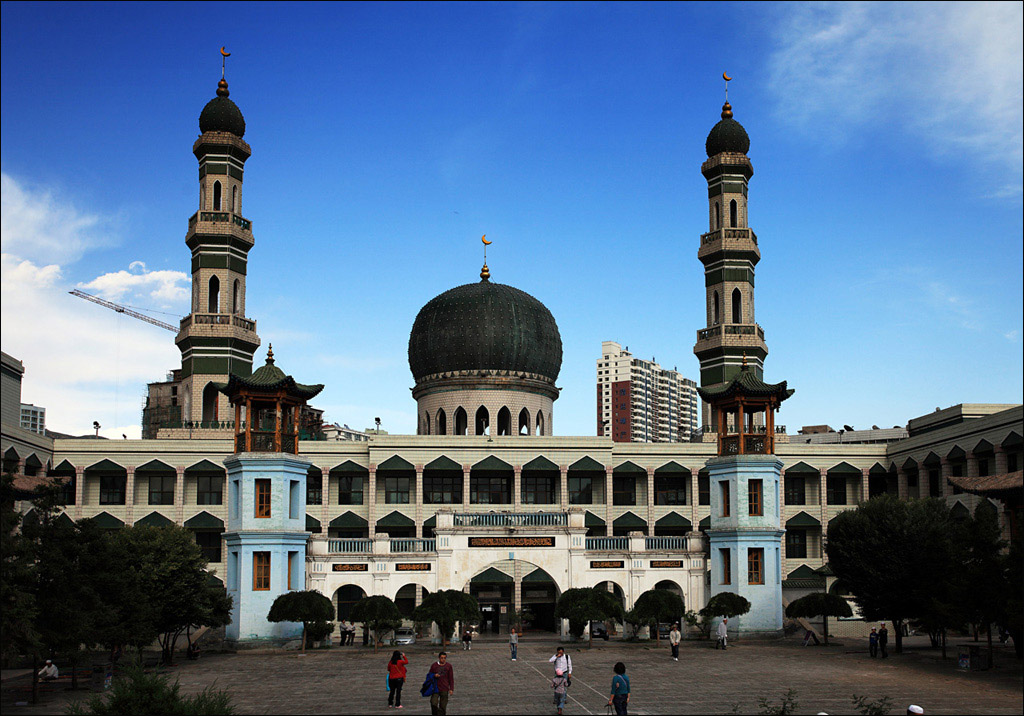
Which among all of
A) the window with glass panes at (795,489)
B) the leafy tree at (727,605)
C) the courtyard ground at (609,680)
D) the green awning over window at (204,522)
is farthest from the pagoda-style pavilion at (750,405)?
the green awning over window at (204,522)

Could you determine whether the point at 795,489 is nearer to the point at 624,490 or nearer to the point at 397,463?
the point at 624,490

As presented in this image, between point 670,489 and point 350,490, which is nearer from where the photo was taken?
point 350,490

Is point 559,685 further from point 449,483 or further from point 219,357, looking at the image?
point 219,357

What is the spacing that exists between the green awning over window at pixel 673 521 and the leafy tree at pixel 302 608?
103ft

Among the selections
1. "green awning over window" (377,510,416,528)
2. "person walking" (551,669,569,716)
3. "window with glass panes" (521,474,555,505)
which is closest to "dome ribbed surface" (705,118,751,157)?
"window with glass panes" (521,474,555,505)

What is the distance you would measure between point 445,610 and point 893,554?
20.7 meters

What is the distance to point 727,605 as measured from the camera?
171ft

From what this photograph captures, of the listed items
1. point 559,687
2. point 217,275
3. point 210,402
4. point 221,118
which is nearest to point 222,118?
point 221,118

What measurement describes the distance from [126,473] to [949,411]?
5446cm

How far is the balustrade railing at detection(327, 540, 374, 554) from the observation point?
55.1 meters

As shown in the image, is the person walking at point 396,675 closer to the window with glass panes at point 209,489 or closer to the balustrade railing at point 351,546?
the balustrade railing at point 351,546

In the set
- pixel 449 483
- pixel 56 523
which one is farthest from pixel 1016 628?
pixel 449 483

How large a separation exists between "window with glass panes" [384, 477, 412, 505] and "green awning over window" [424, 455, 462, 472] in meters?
3.24

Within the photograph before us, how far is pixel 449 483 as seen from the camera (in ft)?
246
